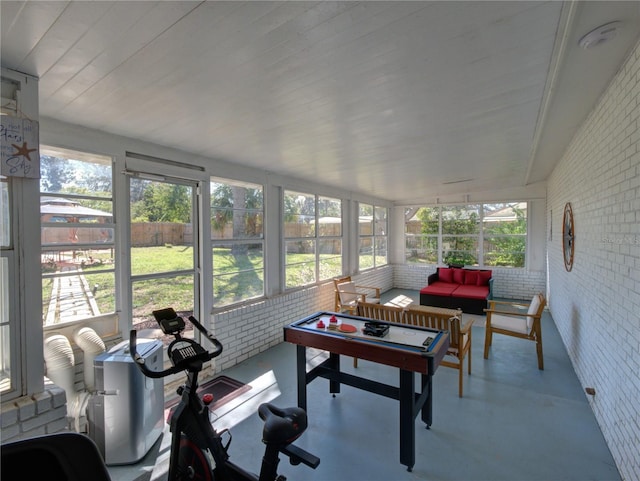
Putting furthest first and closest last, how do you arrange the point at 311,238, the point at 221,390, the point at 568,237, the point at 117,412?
1. the point at 311,238
2. the point at 568,237
3. the point at 221,390
4. the point at 117,412

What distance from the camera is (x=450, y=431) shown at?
8.13ft

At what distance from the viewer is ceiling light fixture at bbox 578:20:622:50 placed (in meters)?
1.58

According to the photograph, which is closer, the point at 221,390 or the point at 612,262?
the point at 612,262

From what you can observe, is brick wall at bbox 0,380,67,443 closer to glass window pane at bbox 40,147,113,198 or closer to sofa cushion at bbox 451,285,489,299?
glass window pane at bbox 40,147,113,198

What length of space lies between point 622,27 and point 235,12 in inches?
76.3

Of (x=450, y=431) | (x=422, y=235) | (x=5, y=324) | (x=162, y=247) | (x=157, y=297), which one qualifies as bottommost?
(x=450, y=431)

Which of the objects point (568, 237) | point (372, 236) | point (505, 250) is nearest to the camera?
point (568, 237)

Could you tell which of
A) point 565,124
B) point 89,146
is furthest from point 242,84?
point 565,124

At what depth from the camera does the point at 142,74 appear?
5.70 feet

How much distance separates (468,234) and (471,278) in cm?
144

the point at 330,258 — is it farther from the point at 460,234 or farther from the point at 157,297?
the point at 460,234

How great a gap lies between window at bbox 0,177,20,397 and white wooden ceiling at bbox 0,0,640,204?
2.39 ft

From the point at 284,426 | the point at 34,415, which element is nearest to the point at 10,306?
the point at 34,415

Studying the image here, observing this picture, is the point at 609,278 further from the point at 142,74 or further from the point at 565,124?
the point at 142,74
